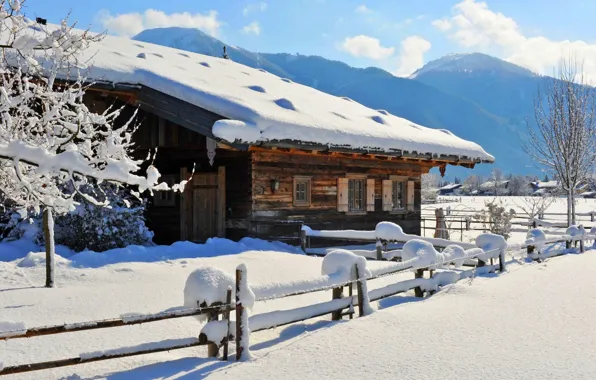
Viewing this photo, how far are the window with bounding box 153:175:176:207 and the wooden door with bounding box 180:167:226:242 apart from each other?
1.74ft

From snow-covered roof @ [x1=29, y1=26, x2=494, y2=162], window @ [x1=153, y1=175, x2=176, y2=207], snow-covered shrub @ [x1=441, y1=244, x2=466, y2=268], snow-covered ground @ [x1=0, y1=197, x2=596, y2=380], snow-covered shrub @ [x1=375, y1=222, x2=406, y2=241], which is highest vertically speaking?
snow-covered roof @ [x1=29, y1=26, x2=494, y2=162]

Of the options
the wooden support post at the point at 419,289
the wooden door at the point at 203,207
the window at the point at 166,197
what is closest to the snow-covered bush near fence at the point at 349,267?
the wooden support post at the point at 419,289

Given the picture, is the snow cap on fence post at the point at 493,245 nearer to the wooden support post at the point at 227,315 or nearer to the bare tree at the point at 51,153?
the wooden support post at the point at 227,315

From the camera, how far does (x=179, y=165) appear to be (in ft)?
50.2

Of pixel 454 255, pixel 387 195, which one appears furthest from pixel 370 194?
pixel 454 255

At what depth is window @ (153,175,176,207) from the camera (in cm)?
1542

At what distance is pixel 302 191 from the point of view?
15266mm

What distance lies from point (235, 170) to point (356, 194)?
15.2 ft

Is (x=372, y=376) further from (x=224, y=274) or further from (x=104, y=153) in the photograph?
(x=104, y=153)

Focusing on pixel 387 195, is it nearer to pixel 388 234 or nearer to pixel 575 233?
pixel 388 234

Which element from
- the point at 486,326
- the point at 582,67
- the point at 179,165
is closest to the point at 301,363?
the point at 486,326

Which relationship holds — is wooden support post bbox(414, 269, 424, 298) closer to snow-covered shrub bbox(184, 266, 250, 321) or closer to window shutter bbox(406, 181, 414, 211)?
snow-covered shrub bbox(184, 266, 250, 321)

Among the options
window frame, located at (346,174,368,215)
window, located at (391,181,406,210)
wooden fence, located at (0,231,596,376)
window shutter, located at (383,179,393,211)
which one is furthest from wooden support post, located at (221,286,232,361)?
window, located at (391,181,406,210)

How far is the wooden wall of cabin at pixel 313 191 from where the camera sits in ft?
46.2
